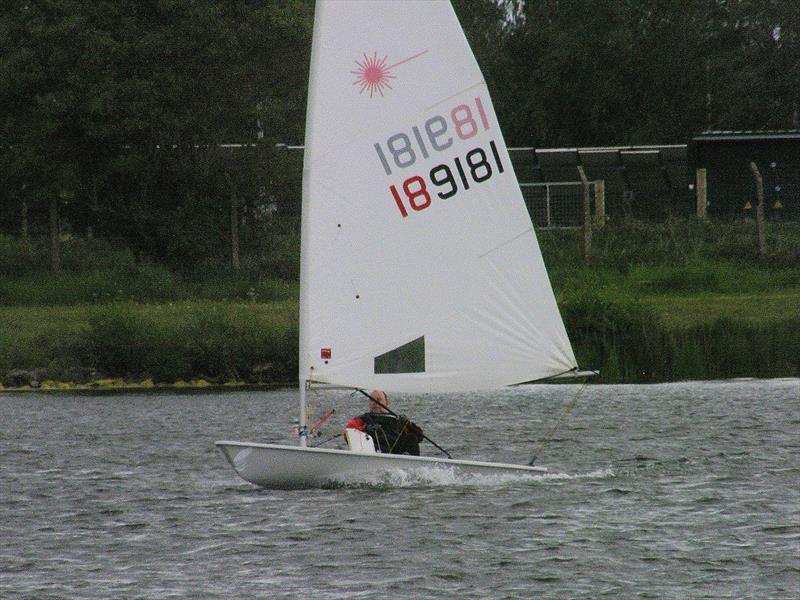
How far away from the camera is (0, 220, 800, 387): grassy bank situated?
31203mm

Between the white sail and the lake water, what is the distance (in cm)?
158

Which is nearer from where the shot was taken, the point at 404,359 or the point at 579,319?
the point at 404,359

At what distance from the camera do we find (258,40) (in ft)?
131

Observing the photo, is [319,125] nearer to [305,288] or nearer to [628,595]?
[305,288]

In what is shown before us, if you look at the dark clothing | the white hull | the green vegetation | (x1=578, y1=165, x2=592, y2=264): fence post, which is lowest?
the white hull

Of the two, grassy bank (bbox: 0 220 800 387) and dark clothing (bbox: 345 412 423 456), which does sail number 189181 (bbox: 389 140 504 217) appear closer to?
dark clothing (bbox: 345 412 423 456)

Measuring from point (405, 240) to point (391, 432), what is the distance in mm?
2233

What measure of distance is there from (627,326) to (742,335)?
2219mm

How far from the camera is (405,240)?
18109mm

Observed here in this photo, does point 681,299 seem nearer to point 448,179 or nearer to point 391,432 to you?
point 391,432

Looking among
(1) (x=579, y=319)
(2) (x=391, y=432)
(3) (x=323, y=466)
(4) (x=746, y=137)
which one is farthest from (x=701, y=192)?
(3) (x=323, y=466)

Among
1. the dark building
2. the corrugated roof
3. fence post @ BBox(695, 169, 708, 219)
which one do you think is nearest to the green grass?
fence post @ BBox(695, 169, 708, 219)

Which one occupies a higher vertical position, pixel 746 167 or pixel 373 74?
pixel 746 167

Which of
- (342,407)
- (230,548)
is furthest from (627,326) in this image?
(230,548)
